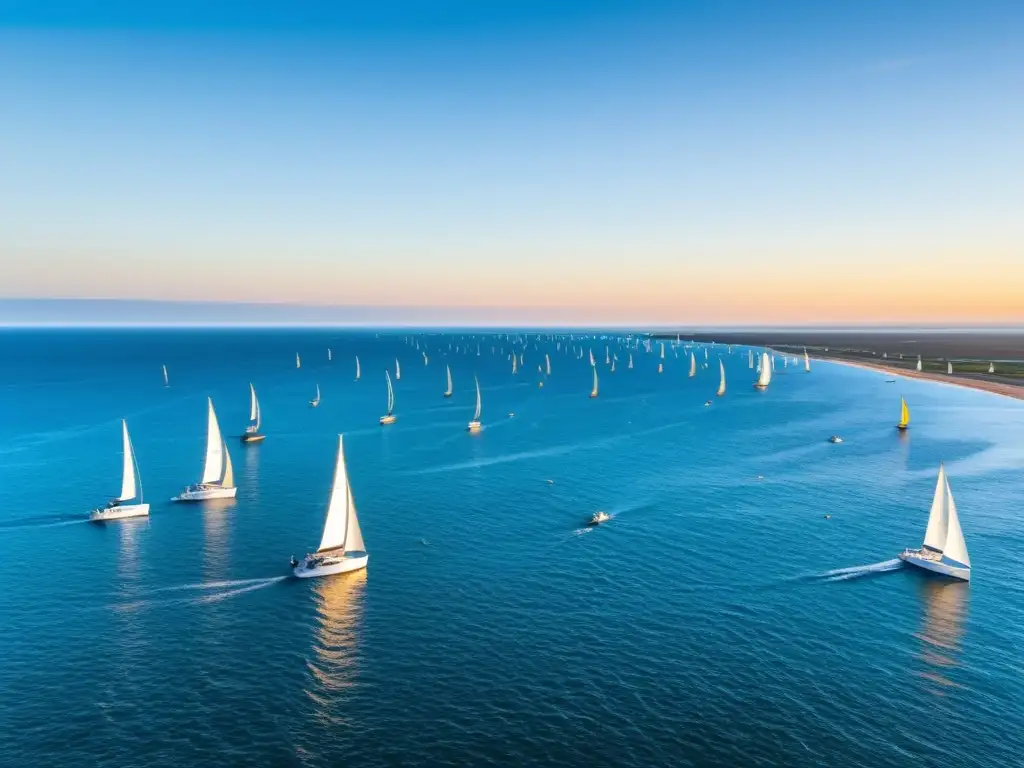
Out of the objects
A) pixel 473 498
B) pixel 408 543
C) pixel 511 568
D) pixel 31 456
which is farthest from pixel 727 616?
pixel 31 456

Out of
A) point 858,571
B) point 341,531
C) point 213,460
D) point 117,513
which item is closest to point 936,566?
point 858,571

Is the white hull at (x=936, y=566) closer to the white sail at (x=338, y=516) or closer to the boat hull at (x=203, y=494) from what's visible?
the white sail at (x=338, y=516)

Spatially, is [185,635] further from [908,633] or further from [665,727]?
[908,633]

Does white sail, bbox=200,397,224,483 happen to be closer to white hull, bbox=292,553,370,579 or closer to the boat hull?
the boat hull

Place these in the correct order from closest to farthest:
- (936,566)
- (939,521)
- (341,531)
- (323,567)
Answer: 1. (936,566)
2. (323,567)
3. (939,521)
4. (341,531)

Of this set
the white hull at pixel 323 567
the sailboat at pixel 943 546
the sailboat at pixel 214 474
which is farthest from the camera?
the sailboat at pixel 214 474

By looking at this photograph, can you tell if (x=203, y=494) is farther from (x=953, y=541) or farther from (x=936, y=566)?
(x=953, y=541)

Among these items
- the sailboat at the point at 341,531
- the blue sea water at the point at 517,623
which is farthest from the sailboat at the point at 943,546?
the sailboat at the point at 341,531
